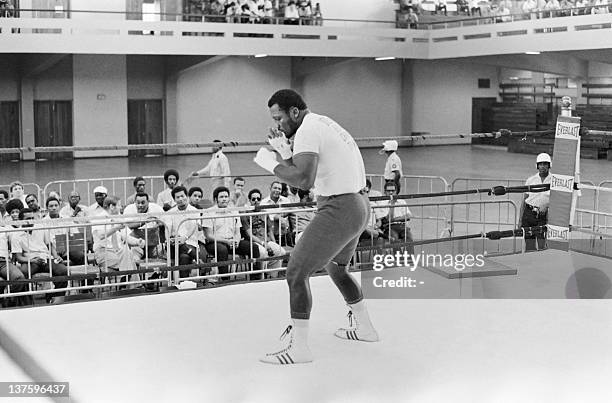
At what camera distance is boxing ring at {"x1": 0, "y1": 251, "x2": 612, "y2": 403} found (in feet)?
14.1

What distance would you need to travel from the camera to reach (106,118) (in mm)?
28484

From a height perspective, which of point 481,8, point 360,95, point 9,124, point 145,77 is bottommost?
point 9,124

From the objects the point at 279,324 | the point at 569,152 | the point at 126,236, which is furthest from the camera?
the point at 126,236

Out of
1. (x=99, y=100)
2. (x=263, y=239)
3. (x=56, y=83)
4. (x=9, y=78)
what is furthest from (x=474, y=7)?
(x=263, y=239)

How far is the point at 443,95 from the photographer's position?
33812 millimetres

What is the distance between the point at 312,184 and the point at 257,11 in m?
23.9

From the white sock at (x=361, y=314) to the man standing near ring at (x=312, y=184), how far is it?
0.41 metres

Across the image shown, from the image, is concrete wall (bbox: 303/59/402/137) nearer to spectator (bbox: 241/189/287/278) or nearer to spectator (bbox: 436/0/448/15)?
spectator (bbox: 436/0/448/15)

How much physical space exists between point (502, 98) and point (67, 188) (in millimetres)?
21376

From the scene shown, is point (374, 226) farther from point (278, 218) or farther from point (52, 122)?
point (52, 122)

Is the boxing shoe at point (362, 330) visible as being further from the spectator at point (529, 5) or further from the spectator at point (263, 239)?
the spectator at point (529, 5)

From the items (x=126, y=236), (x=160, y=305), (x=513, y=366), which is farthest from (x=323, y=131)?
(x=126, y=236)

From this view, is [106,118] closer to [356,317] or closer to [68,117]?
[68,117]

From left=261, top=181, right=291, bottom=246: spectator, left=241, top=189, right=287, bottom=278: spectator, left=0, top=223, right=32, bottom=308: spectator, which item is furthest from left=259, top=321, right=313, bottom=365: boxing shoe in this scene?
left=261, top=181, right=291, bottom=246: spectator
